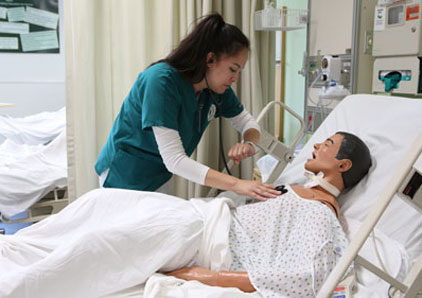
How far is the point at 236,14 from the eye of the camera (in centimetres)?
291

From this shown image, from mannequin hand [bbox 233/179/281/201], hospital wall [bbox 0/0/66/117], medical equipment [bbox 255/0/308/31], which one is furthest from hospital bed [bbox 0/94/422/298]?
hospital wall [bbox 0/0/66/117]

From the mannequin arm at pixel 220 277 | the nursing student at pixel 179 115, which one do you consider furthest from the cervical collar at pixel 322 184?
the mannequin arm at pixel 220 277

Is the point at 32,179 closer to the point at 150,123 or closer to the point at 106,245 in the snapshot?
the point at 150,123

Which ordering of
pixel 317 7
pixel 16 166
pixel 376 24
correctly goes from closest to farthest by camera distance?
pixel 376 24
pixel 317 7
pixel 16 166

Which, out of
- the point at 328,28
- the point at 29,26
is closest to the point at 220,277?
the point at 328,28

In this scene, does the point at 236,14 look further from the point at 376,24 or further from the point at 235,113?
the point at 235,113

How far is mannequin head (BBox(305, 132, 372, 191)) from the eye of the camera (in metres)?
1.58

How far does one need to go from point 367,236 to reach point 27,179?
2401 mm

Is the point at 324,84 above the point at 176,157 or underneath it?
above

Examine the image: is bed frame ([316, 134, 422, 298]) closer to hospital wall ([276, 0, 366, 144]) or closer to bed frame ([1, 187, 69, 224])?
hospital wall ([276, 0, 366, 144])

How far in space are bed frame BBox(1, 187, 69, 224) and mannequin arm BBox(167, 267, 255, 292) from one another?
6.16ft

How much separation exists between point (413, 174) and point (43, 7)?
4475 millimetres

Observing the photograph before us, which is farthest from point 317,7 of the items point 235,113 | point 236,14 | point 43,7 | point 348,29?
point 43,7

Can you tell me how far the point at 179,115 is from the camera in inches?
67.1
